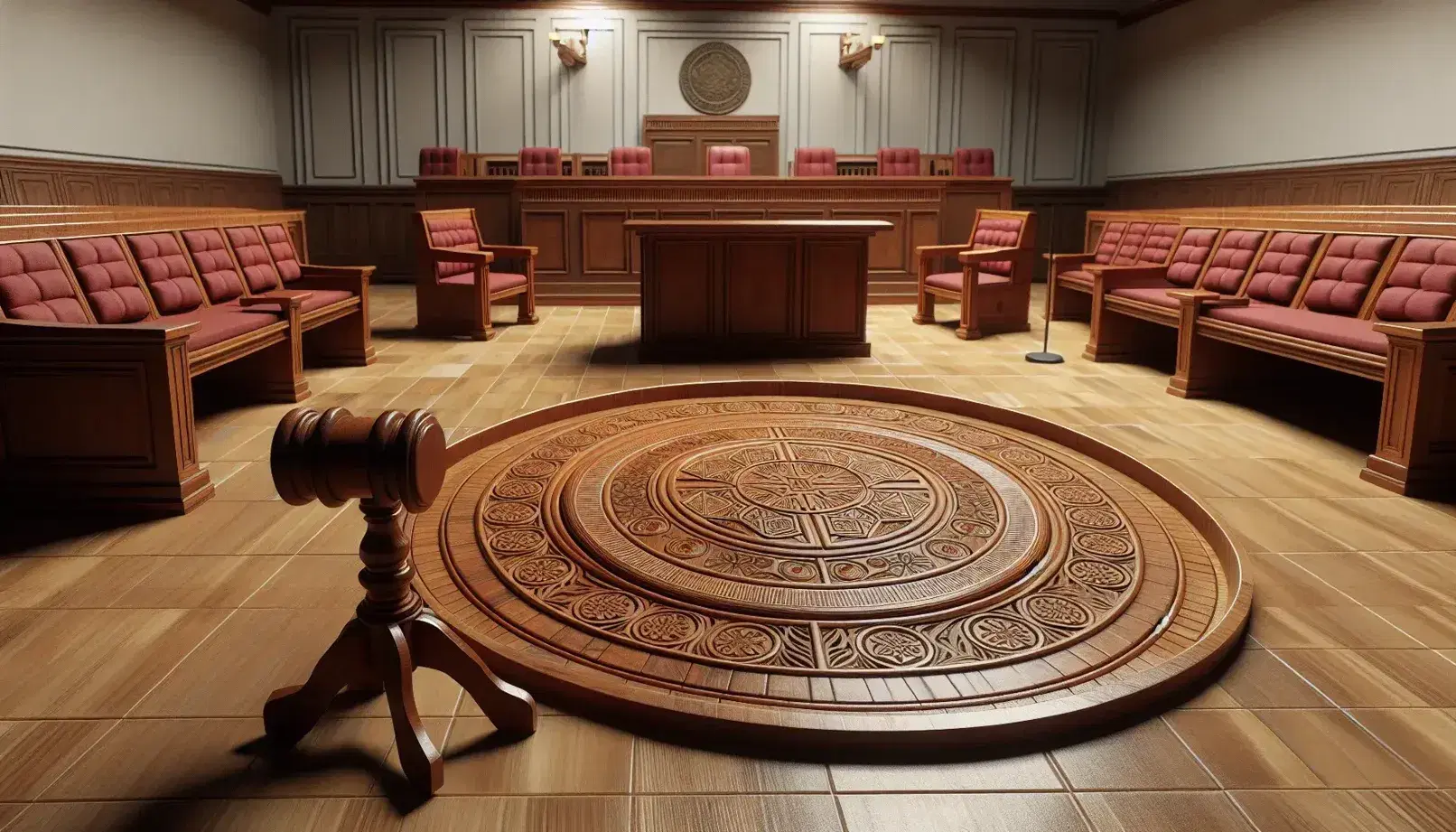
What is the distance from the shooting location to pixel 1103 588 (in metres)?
2.38

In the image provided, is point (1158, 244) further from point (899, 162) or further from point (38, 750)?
point (38, 750)

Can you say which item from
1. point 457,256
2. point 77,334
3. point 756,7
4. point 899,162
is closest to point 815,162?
point 899,162

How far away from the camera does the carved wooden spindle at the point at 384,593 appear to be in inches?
58.3

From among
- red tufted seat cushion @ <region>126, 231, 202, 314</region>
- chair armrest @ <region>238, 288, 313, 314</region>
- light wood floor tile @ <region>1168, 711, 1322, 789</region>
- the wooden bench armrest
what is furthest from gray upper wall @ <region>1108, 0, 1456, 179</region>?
red tufted seat cushion @ <region>126, 231, 202, 314</region>

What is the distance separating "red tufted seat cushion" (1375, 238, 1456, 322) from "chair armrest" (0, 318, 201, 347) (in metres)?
4.93

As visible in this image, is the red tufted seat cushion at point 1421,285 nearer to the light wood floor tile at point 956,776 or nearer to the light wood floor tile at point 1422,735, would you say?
the light wood floor tile at point 1422,735

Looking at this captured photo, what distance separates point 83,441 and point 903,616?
2.61 meters

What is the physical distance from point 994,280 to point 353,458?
597cm

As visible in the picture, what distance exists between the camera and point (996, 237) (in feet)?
23.3

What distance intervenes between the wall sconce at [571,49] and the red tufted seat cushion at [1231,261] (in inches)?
298

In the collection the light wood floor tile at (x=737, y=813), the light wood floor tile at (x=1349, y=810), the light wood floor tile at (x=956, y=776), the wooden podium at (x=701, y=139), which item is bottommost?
the light wood floor tile at (x=737, y=813)

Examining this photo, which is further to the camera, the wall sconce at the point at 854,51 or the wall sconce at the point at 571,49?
the wall sconce at the point at 854,51

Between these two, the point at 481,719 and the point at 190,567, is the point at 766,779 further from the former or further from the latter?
the point at 190,567

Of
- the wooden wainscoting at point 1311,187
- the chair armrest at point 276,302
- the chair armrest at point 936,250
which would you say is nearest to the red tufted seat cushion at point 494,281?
the chair armrest at point 276,302
